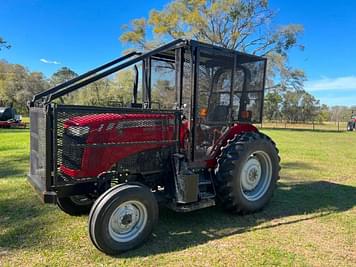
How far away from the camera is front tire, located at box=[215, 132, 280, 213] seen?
14.2ft

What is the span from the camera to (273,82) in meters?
29.8

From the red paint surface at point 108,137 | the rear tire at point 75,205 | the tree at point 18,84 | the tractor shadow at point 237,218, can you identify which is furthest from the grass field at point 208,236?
the tree at point 18,84

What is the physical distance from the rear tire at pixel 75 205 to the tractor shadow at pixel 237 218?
110cm

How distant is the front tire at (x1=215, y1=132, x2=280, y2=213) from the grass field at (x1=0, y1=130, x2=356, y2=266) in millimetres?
233

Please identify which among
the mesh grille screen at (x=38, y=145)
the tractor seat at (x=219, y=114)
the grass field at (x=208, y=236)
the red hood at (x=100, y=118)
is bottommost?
the grass field at (x=208, y=236)

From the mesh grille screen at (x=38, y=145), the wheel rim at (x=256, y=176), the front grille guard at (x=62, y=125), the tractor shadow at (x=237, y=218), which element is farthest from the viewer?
the wheel rim at (x=256, y=176)

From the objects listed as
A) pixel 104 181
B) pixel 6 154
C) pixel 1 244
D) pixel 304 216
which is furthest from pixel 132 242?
pixel 6 154

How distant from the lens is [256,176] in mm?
4949

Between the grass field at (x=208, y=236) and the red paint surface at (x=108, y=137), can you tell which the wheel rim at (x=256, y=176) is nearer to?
the grass field at (x=208, y=236)

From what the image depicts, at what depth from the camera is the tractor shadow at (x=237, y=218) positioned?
364 centimetres

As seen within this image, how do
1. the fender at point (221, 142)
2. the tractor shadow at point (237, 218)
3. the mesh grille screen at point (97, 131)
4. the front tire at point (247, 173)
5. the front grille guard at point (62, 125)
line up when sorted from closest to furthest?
the front grille guard at point (62, 125) < the mesh grille screen at point (97, 131) < the tractor shadow at point (237, 218) < the front tire at point (247, 173) < the fender at point (221, 142)

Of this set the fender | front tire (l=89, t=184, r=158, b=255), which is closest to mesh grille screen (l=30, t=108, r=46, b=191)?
front tire (l=89, t=184, r=158, b=255)

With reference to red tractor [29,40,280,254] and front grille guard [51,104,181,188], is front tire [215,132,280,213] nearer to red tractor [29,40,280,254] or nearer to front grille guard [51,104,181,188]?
red tractor [29,40,280,254]

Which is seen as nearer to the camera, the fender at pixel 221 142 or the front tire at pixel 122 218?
the front tire at pixel 122 218
